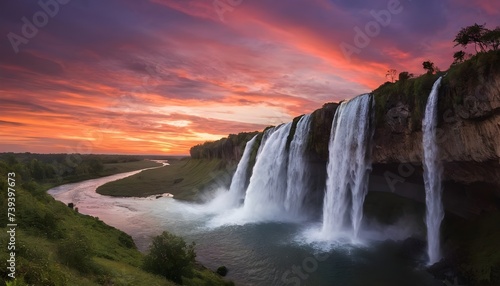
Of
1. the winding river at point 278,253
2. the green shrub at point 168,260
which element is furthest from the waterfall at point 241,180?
the green shrub at point 168,260

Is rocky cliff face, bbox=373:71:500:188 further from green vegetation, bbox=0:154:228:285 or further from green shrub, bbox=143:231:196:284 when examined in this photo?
green shrub, bbox=143:231:196:284

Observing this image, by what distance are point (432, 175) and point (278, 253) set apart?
1740 cm

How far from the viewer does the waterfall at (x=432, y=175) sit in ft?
91.0

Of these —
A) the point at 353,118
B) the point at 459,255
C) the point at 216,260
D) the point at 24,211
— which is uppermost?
the point at 353,118

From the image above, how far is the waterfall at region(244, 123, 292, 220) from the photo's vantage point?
52500 millimetres

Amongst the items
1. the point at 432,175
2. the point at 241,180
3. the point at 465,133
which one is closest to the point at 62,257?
the point at 432,175

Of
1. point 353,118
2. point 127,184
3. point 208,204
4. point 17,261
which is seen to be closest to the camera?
point 17,261

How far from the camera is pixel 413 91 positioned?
31.1 metres

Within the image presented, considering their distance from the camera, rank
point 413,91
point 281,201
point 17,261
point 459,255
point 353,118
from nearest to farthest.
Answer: point 17,261, point 459,255, point 413,91, point 353,118, point 281,201

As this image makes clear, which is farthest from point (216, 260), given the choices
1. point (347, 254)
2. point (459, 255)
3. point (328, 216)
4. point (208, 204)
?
point (208, 204)

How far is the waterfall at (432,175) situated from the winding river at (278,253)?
2.85 metres

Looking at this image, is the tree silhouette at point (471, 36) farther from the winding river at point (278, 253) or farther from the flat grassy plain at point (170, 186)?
the flat grassy plain at point (170, 186)

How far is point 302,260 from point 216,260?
8.76m

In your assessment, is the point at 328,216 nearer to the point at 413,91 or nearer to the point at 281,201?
the point at 281,201
